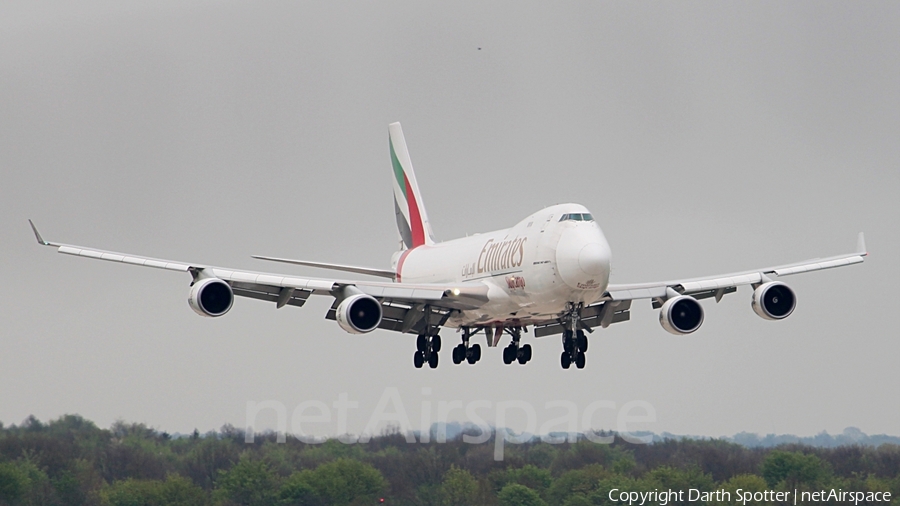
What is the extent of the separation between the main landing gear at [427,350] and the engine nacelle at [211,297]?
360 inches

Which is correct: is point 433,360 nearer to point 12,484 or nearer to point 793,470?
point 12,484

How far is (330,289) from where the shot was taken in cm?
4356

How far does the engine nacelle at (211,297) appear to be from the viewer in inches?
1656

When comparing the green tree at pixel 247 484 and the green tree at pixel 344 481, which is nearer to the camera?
the green tree at pixel 344 481

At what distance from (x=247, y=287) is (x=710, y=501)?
25.1m

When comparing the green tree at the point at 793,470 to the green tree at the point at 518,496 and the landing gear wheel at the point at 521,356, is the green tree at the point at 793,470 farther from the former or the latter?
the landing gear wheel at the point at 521,356

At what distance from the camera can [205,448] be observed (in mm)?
59156

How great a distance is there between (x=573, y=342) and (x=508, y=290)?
2.67 m

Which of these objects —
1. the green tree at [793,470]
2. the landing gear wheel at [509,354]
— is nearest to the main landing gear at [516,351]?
the landing gear wheel at [509,354]

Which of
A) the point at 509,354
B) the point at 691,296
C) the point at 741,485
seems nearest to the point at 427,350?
the point at 509,354

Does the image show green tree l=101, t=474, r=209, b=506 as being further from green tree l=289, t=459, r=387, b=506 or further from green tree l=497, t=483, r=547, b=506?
green tree l=497, t=483, r=547, b=506

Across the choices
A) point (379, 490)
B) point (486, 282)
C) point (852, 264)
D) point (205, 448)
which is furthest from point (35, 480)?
point (852, 264)

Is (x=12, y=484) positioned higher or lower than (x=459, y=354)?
lower

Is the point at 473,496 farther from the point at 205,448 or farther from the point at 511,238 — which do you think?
the point at 511,238
